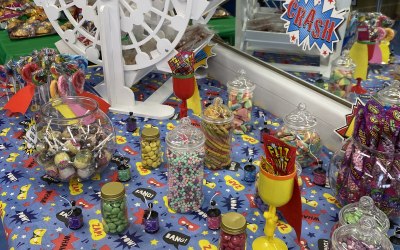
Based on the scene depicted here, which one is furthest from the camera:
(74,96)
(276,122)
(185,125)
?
(276,122)

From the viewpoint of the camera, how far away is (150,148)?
126 centimetres


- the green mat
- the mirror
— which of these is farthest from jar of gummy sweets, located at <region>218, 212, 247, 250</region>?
the green mat

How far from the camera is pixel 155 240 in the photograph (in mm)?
1020

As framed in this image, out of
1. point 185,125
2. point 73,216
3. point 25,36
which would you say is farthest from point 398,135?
point 25,36

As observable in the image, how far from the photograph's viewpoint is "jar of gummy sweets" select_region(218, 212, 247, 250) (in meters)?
0.89

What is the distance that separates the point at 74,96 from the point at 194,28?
0.67 meters

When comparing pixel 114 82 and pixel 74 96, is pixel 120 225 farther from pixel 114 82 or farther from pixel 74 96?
pixel 114 82

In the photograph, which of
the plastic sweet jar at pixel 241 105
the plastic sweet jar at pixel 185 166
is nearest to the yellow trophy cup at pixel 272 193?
the plastic sweet jar at pixel 185 166

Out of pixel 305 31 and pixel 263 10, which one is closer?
pixel 305 31

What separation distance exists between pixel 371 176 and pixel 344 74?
0.56 metres

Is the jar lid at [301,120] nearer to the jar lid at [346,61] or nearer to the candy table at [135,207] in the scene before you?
the candy table at [135,207]

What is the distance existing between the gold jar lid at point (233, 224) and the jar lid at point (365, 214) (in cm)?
22

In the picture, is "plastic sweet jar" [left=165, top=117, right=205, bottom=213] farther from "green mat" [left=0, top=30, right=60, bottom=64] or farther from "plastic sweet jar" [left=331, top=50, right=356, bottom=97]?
"green mat" [left=0, top=30, right=60, bottom=64]

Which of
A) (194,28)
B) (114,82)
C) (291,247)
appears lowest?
(291,247)
